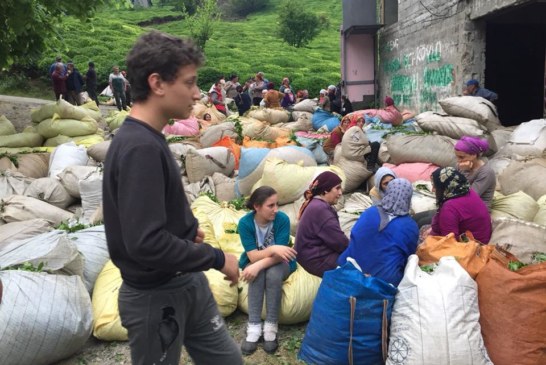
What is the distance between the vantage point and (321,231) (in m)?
3.32

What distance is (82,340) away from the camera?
9.68 ft

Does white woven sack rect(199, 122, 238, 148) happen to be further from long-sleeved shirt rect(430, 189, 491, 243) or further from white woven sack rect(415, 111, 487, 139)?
long-sleeved shirt rect(430, 189, 491, 243)

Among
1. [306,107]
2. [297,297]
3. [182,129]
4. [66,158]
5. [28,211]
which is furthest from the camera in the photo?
[306,107]

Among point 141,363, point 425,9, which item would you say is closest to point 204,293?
point 141,363

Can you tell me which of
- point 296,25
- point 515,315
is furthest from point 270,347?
point 296,25

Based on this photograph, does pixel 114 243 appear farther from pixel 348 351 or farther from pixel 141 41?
pixel 348 351

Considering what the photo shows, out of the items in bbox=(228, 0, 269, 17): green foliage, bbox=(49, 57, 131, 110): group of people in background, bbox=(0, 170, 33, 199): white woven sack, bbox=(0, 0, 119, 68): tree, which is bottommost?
bbox=(0, 170, 33, 199): white woven sack

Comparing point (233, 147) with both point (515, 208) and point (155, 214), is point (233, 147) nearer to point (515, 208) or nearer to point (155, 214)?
point (515, 208)

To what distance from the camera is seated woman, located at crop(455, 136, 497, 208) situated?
3820 millimetres

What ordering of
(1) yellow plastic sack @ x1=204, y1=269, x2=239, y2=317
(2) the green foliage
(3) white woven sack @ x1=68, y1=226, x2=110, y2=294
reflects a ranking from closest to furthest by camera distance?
(1) yellow plastic sack @ x1=204, y1=269, x2=239, y2=317 → (3) white woven sack @ x1=68, y1=226, x2=110, y2=294 → (2) the green foliage

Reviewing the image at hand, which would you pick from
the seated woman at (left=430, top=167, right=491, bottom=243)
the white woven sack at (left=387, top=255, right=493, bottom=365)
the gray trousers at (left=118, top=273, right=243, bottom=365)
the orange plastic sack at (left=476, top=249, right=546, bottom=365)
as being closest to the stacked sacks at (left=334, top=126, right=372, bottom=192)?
the seated woman at (left=430, top=167, right=491, bottom=243)

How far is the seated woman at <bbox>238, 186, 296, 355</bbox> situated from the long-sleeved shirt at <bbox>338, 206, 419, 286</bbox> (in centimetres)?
43

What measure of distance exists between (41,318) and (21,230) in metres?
1.49

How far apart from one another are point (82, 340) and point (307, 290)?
1.42 meters
